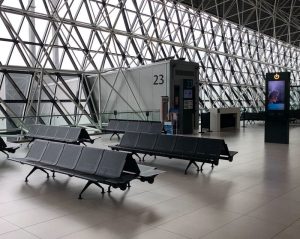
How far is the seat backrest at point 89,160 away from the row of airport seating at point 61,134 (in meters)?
4.87

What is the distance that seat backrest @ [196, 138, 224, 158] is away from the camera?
804 centimetres

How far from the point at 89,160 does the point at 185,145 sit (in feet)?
9.77

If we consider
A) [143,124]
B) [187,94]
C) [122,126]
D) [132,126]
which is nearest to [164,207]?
[143,124]

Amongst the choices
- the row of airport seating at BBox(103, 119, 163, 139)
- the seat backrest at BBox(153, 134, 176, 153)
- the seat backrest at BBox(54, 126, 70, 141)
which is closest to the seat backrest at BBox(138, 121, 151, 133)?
the row of airport seating at BBox(103, 119, 163, 139)

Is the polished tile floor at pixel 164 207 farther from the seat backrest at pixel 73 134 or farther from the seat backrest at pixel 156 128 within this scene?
the seat backrest at pixel 156 128

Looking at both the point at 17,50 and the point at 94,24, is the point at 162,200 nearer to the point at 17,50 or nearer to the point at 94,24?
the point at 17,50

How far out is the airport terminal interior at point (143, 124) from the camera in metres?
5.09

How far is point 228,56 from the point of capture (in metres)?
31.0

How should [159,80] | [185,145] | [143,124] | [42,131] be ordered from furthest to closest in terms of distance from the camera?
[159,80], [143,124], [42,131], [185,145]

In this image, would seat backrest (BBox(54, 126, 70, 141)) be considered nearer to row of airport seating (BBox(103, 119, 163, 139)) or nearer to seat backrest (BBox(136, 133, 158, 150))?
row of airport seating (BBox(103, 119, 163, 139))

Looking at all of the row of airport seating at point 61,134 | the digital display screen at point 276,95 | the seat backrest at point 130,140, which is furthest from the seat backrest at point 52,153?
the digital display screen at point 276,95

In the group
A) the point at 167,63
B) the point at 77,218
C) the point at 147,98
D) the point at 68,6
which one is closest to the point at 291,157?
the point at 77,218

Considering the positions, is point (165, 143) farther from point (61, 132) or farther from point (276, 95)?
point (276, 95)

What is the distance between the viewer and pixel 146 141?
9664mm
